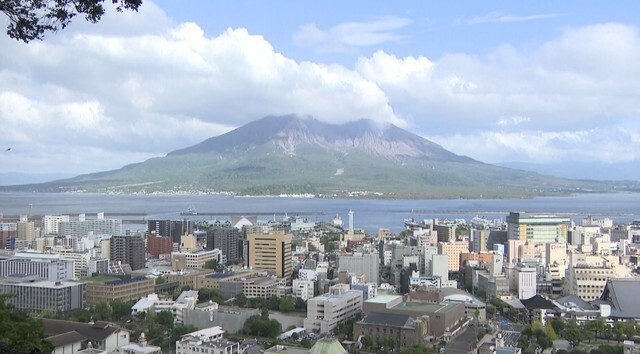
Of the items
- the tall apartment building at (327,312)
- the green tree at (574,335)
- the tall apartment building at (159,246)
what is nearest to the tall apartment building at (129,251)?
the tall apartment building at (159,246)

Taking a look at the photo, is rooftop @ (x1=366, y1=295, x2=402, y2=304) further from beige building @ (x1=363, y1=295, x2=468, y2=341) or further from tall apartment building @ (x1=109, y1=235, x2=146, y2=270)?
tall apartment building @ (x1=109, y1=235, x2=146, y2=270)

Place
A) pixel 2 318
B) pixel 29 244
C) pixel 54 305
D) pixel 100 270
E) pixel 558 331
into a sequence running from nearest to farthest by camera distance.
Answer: pixel 2 318
pixel 558 331
pixel 54 305
pixel 100 270
pixel 29 244

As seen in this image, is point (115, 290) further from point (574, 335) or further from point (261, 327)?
point (574, 335)

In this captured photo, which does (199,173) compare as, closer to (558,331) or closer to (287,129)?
(287,129)

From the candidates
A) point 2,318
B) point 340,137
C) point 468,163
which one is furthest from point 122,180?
point 2,318

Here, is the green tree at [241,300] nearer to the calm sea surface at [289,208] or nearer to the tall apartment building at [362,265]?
the tall apartment building at [362,265]

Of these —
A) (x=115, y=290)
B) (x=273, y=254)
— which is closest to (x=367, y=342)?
(x=115, y=290)
